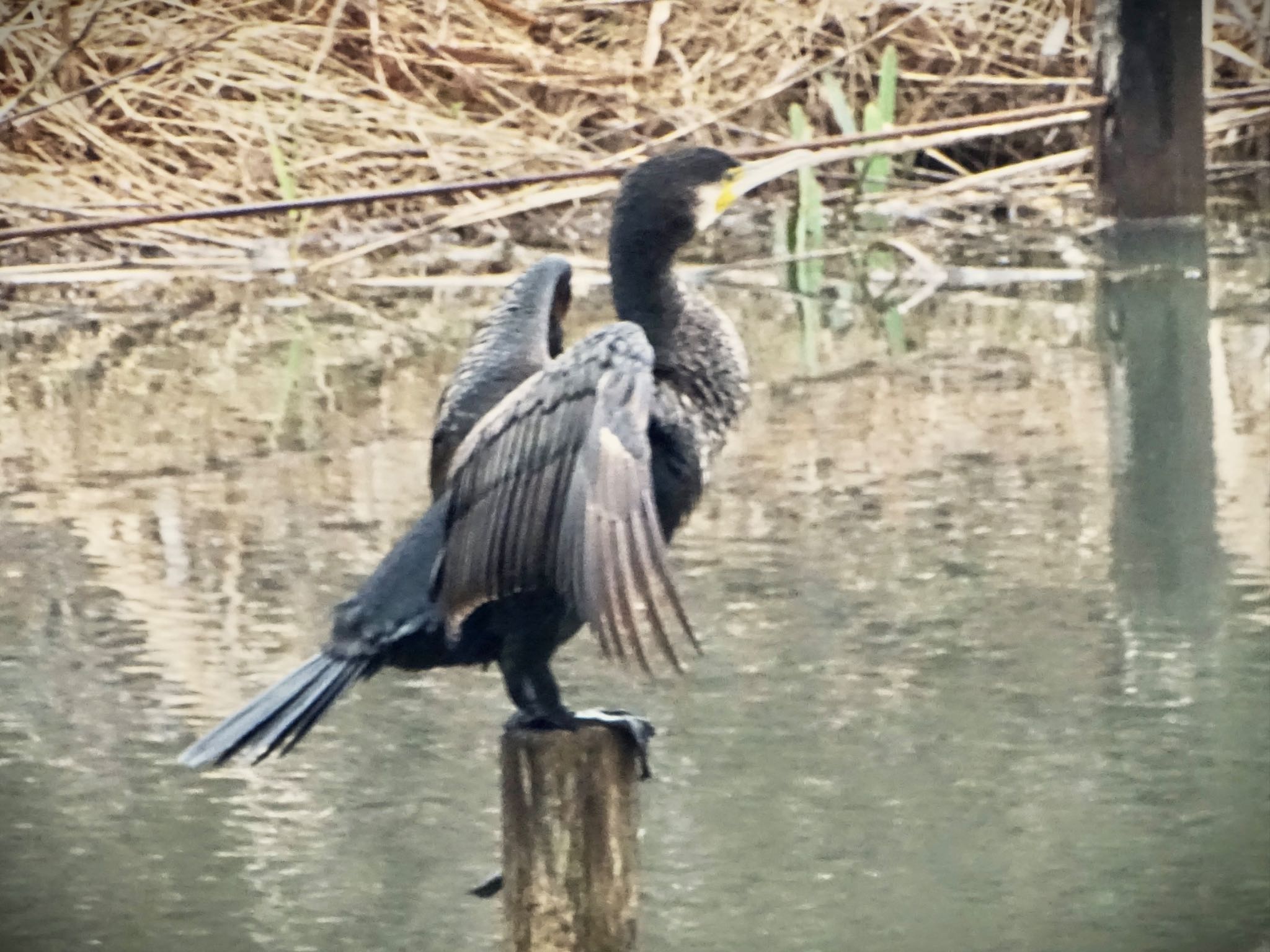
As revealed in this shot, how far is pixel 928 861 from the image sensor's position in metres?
2.54

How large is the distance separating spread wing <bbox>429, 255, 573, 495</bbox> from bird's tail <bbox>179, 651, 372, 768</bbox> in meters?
0.32

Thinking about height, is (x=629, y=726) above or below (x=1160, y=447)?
below

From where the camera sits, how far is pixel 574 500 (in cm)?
196

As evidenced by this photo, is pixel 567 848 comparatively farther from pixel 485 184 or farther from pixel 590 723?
pixel 485 184

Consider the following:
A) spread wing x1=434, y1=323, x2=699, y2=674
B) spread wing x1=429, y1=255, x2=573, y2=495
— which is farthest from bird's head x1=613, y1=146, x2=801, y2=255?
spread wing x1=434, y1=323, x2=699, y2=674

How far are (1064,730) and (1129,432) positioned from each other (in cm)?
151

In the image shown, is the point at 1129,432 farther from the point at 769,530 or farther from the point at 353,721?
the point at 353,721

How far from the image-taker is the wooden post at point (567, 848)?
201cm

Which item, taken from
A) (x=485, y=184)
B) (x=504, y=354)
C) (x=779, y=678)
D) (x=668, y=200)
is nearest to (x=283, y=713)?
(x=504, y=354)

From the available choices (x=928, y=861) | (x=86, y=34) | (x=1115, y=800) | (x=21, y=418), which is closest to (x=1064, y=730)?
(x=1115, y=800)

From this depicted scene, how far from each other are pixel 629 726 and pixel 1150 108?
4.04m

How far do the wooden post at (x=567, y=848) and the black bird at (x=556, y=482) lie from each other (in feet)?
0.42

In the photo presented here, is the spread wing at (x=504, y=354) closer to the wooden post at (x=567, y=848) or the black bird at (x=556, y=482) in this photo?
the black bird at (x=556, y=482)

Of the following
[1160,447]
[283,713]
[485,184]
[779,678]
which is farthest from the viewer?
[485,184]
